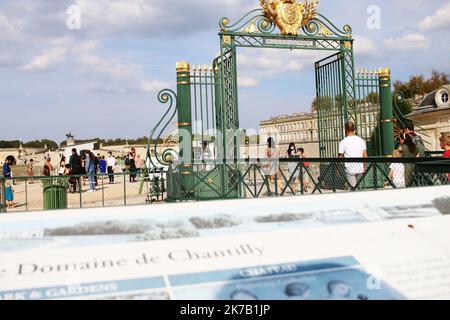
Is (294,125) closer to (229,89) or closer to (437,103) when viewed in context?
(437,103)

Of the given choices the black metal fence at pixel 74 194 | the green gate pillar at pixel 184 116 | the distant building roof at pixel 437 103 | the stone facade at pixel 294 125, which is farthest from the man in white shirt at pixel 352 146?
the stone facade at pixel 294 125

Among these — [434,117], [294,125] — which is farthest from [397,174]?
[294,125]

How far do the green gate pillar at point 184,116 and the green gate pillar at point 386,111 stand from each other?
16.4 feet

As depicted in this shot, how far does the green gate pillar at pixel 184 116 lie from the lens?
32.3 feet

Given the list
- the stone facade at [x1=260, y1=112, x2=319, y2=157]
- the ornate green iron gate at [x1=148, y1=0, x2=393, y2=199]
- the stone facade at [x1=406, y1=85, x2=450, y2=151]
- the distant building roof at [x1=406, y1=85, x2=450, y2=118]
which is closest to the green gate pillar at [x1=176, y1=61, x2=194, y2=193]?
the ornate green iron gate at [x1=148, y1=0, x2=393, y2=199]

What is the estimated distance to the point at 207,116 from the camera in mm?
10266

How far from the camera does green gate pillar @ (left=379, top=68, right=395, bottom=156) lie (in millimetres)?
11727

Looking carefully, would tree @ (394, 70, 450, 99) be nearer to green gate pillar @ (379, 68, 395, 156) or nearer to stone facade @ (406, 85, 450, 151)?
stone facade @ (406, 85, 450, 151)

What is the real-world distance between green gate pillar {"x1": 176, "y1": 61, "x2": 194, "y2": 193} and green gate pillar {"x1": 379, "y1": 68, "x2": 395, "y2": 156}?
501 cm

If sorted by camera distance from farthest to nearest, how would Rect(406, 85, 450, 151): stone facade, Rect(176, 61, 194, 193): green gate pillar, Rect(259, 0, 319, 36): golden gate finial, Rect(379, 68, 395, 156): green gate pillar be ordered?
1. Rect(406, 85, 450, 151): stone facade
2. Rect(379, 68, 395, 156): green gate pillar
3. Rect(259, 0, 319, 36): golden gate finial
4. Rect(176, 61, 194, 193): green gate pillar

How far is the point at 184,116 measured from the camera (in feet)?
32.6

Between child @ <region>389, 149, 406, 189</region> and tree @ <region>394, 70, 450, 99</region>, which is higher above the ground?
tree @ <region>394, 70, 450, 99</region>

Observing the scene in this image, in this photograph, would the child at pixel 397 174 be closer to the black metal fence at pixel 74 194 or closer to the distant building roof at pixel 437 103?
the black metal fence at pixel 74 194
